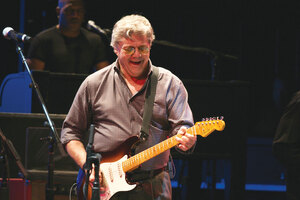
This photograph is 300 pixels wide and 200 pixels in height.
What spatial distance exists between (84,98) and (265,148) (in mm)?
4588

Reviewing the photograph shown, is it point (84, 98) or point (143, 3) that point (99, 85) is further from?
point (143, 3)

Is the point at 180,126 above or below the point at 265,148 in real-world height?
above

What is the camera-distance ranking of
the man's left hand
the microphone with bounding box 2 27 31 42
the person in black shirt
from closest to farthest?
1. the man's left hand
2. the microphone with bounding box 2 27 31 42
3. the person in black shirt

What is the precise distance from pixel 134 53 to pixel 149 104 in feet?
1.15

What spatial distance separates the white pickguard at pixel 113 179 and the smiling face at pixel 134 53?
58 centimetres

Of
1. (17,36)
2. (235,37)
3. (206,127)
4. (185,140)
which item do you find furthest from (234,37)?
(185,140)

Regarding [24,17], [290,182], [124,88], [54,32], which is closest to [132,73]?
[124,88]

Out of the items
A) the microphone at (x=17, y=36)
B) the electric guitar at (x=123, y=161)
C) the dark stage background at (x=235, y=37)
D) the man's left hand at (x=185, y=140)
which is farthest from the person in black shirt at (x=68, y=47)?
the man's left hand at (x=185, y=140)

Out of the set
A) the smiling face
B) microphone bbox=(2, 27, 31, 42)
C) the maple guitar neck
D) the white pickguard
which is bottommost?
the white pickguard

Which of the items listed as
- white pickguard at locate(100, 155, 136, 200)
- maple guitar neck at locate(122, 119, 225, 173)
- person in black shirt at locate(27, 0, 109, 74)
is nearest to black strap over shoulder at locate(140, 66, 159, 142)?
maple guitar neck at locate(122, 119, 225, 173)

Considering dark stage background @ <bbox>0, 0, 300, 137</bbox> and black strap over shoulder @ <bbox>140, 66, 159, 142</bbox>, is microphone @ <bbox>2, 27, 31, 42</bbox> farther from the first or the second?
dark stage background @ <bbox>0, 0, 300, 137</bbox>

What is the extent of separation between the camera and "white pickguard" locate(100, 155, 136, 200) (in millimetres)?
3398

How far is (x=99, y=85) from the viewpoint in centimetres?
356

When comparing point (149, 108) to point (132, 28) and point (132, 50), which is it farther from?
point (132, 28)
